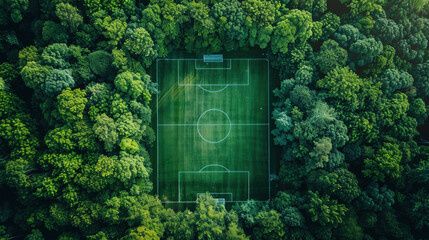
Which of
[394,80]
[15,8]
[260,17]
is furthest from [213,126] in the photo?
[15,8]

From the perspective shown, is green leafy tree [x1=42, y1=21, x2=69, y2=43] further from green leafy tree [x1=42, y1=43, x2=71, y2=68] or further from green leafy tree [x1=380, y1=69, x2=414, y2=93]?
green leafy tree [x1=380, y1=69, x2=414, y2=93]

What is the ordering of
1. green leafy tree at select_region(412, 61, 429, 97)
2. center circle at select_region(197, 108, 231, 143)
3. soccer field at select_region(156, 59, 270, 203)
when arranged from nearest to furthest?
green leafy tree at select_region(412, 61, 429, 97), soccer field at select_region(156, 59, 270, 203), center circle at select_region(197, 108, 231, 143)

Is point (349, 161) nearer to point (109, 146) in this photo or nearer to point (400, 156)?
point (400, 156)

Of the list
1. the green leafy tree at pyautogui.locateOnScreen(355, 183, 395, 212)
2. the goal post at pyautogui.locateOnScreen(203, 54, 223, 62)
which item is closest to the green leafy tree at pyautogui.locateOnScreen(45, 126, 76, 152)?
the goal post at pyautogui.locateOnScreen(203, 54, 223, 62)

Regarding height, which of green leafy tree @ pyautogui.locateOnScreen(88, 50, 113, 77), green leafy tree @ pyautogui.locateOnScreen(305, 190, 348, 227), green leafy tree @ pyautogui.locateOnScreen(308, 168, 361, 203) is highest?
green leafy tree @ pyautogui.locateOnScreen(88, 50, 113, 77)

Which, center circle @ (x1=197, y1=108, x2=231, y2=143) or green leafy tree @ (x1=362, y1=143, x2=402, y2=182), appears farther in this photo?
center circle @ (x1=197, y1=108, x2=231, y2=143)

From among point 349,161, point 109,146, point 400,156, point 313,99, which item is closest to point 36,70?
point 109,146
